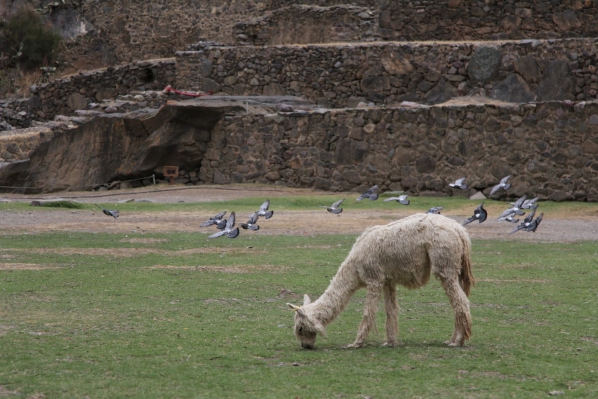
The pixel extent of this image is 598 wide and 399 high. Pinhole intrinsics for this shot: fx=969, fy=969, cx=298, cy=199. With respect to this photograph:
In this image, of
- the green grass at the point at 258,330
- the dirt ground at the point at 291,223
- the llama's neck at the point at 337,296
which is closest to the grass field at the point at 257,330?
the green grass at the point at 258,330

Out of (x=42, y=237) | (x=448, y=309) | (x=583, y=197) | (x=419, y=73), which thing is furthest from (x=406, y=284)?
(x=419, y=73)

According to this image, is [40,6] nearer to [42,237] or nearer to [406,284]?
[42,237]

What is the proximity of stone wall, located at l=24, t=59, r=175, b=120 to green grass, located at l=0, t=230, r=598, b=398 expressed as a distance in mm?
21743

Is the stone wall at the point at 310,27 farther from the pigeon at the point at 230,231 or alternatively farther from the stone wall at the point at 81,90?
the pigeon at the point at 230,231

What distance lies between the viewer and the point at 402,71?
25188 millimetres

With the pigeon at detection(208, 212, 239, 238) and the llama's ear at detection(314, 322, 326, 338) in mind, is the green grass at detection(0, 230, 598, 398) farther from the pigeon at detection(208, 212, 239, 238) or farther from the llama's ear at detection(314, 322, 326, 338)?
the pigeon at detection(208, 212, 239, 238)

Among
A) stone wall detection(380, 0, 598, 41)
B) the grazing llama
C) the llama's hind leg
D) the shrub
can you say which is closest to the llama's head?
the grazing llama

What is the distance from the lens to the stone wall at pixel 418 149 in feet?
62.3

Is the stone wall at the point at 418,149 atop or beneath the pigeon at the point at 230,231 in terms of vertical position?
atop

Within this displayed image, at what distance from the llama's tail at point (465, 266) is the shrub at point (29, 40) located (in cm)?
3467

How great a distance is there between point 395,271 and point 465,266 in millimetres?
533

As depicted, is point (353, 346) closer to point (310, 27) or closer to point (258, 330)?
point (258, 330)

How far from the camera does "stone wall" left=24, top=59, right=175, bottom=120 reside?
3394 centimetres

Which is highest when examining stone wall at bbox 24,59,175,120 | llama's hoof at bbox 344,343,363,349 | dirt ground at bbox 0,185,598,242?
stone wall at bbox 24,59,175,120
